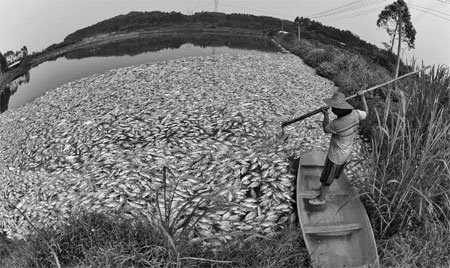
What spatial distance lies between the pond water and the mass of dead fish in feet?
23.3

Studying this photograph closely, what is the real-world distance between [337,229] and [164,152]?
4183mm

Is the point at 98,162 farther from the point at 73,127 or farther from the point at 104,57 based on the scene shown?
the point at 104,57

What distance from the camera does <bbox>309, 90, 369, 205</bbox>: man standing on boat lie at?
14.7 feet

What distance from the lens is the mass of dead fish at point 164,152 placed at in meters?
5.57

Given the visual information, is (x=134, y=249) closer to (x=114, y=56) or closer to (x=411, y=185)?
(x=411, y=185)

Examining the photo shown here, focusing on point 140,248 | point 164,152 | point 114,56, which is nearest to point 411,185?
point 140,248

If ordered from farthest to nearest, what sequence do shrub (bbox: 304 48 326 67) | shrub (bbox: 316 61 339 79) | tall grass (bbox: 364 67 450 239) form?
1. shrub (bbox: 304 48 326 67)
2. shrub (bbox: 316 61 339 79)
3. tall grass (bbox: 364 67 450 239)

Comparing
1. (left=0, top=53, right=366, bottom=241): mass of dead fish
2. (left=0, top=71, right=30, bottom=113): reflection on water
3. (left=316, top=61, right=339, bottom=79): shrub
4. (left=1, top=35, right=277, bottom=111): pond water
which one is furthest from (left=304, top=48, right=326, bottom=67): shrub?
(left=0, top=71, right=30, bottom=113): reflection on water

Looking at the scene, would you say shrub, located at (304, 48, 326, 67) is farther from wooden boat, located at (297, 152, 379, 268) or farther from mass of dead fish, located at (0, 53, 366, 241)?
wooden boat, located at (297, 152, 379, 268)

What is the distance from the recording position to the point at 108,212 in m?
5.37

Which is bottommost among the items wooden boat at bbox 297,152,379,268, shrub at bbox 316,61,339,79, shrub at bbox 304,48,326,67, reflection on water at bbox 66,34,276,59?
wooden boat at bbox 297,152,379,268

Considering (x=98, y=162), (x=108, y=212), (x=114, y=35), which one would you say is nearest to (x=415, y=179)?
(x=108, y=212)

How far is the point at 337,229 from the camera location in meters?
4.76

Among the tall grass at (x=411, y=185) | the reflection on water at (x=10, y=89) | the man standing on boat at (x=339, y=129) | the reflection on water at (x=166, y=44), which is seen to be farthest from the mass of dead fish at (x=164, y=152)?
the reflection on water at (x=166, y=44)
